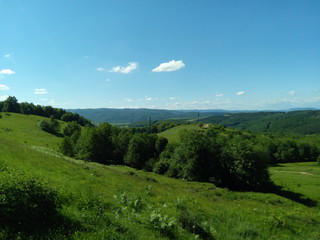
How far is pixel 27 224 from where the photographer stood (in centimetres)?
579

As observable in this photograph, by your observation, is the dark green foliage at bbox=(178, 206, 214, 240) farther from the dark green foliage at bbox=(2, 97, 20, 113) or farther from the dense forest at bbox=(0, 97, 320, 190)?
the dark green foliage at bbox=(2, 97, 20, 113)

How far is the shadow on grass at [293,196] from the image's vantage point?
3655 centimetres

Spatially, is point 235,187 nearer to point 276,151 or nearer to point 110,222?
point 110,222

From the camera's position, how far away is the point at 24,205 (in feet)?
18.7

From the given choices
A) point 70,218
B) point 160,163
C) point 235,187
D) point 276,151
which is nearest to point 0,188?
point 70,218

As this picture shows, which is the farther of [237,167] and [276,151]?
[276,151]

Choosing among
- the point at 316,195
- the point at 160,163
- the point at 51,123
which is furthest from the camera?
the point at 51,123

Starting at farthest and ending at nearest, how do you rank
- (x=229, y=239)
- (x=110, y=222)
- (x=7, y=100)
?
(x=7, y=100) < (x=229, y=239) < (x=110, y=222)

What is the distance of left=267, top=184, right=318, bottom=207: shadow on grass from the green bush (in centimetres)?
4463

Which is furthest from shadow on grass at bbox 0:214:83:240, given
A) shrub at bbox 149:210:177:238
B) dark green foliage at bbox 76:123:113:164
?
dark green foliage at bbox 76:123:113:164

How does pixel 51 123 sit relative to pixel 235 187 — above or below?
above

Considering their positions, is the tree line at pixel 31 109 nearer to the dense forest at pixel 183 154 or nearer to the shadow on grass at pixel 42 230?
the dense forest at pixel 183 154

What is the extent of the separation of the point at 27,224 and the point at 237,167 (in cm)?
4913

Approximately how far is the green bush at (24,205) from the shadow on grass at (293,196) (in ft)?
146
